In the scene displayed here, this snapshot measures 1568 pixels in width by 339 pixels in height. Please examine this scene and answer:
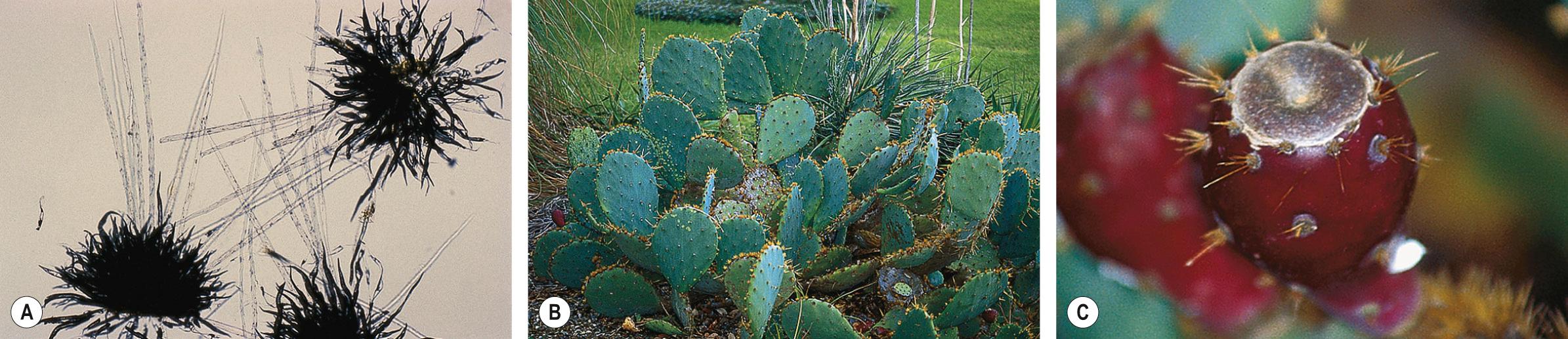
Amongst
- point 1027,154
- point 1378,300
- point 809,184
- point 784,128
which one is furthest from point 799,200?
point 1378,300

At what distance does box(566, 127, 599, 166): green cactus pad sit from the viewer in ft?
8.59

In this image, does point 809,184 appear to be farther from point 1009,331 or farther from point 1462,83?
point 1462,83

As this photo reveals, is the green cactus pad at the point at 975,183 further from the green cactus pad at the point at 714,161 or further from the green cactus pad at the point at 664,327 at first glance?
the green cactus pad at the point at 664,327

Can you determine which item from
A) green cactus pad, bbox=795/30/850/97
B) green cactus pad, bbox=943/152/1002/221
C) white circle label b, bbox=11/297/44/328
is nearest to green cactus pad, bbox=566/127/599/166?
green cactus pad, bbox=795/30/850/97

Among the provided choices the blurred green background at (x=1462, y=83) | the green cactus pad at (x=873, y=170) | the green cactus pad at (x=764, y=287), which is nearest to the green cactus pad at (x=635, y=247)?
the green cactus pad at (x=764, y=287)

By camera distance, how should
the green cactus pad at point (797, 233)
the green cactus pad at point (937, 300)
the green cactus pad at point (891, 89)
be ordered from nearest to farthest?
the green cactus pad at point (797, 233) → the green cactus pad at point (937, 300) → the green cactus pad at point (891, 89)

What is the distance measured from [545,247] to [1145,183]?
1384 millimetres

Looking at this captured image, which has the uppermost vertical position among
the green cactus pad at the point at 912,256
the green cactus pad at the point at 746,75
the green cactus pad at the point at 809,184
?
the green cactus pad at the point at 746,75

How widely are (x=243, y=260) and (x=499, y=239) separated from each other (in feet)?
1.89

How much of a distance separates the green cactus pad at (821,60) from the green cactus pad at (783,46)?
0.05 ft

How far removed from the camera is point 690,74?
2518 millimetres

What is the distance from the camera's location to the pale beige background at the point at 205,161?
8.30 ft

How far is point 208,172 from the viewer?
2537mm

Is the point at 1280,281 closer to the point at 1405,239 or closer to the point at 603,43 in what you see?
the point at 1405,239
